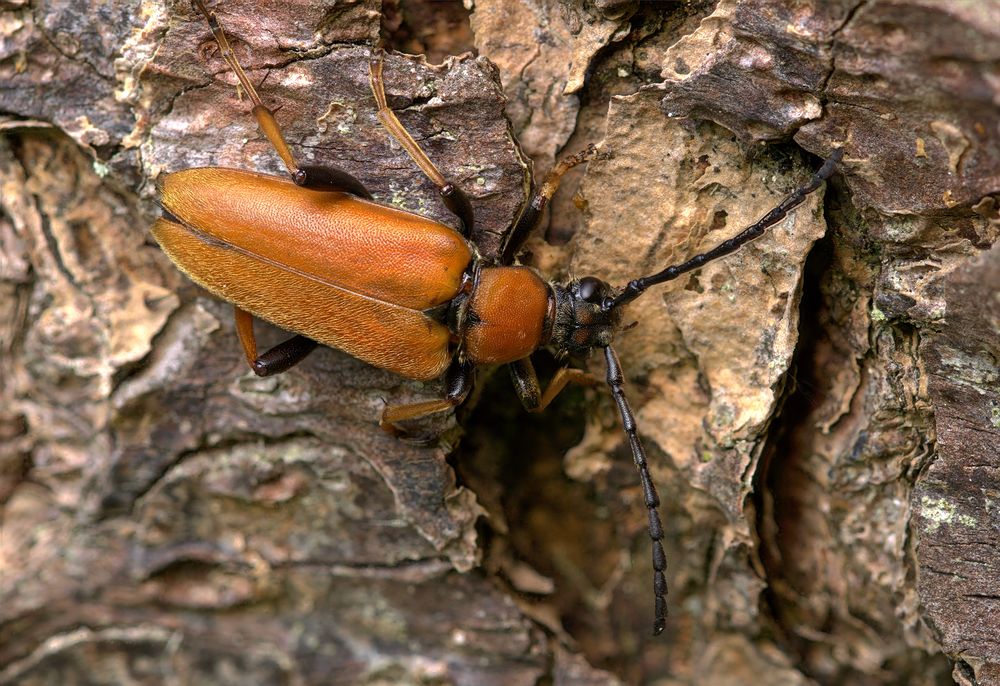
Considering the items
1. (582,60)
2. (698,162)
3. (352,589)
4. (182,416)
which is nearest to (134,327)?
(182,416)

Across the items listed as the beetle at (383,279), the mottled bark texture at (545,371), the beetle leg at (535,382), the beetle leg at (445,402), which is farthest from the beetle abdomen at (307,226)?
the beetle leg at (535,382)

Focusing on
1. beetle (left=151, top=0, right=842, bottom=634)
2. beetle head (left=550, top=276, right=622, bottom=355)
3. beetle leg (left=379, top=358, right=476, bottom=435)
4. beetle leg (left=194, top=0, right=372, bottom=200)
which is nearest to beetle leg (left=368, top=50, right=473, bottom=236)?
beetle (left=151, top=0, right=842, bottom=634)

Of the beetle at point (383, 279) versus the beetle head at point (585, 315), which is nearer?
the beetle at point (383, 279)

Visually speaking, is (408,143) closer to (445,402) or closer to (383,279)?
(383,279)

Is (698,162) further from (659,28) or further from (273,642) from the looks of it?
(273,642)

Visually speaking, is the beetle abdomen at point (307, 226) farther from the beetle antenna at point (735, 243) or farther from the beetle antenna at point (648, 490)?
the beetle antenna at point (648, 490)

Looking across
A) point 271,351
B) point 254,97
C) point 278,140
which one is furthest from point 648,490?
point 254,97
